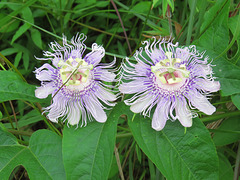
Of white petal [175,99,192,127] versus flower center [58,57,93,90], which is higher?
white petal [175,99,192,127]

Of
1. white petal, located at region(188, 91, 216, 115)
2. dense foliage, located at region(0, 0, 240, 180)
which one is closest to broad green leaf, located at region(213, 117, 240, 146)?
dense foliage, located at region(0, 0, 240, 180)

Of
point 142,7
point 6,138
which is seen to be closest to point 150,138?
point 6,138

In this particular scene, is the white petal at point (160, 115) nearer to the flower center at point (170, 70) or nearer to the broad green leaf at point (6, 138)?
the flower center at point (170, 70)

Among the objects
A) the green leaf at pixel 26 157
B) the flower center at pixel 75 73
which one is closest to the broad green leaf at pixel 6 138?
the green leaf at pixel 26 157

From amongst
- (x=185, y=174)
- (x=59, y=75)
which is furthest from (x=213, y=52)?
(x=59, y=75)

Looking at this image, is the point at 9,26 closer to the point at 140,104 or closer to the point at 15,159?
the point at 15,159

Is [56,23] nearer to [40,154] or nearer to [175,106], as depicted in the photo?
[40,154]

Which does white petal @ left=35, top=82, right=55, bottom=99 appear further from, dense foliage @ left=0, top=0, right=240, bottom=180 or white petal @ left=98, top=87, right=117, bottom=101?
white petal @ left=98, top=87, right=117, bottom=101
